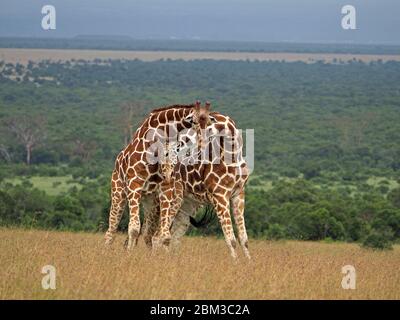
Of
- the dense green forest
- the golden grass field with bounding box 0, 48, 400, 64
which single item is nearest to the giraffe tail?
the dense green forest

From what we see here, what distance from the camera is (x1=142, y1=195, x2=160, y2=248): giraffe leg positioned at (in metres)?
11.2

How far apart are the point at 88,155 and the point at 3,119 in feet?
54.3

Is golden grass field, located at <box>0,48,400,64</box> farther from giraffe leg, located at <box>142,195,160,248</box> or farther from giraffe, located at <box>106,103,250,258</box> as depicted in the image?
giraffe, located at <box>106,103,250,258</box>

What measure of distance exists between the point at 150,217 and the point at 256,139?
52429 mm

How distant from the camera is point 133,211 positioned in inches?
422

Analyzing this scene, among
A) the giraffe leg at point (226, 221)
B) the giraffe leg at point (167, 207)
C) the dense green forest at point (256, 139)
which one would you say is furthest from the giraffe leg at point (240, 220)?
the dense green forest at point (256, 139)

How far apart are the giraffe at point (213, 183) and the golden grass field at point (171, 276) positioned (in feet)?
1.17

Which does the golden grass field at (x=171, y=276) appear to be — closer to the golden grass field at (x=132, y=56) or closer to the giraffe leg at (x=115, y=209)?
the giraffe leg at (x=115, y=209)

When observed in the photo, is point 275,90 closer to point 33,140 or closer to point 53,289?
point 33,140

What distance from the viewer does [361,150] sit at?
59.6 m

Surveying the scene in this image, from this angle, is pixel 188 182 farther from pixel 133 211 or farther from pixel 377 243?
pixel 377 243

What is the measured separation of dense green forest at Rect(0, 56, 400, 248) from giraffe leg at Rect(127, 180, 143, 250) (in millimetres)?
3455
